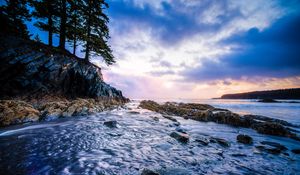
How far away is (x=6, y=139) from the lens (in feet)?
14.6

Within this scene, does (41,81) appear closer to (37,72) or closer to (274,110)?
(37,72)

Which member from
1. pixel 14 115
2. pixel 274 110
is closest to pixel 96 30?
pixel 14 115

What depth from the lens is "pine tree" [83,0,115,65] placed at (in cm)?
2048

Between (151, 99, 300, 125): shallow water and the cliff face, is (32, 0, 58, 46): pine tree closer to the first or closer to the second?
the cliff face

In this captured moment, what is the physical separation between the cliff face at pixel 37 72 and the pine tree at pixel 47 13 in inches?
169

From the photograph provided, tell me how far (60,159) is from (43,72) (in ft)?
42.7

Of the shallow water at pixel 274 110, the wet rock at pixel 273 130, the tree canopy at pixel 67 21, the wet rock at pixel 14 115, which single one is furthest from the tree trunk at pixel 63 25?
the shallow water at pixel 274 110

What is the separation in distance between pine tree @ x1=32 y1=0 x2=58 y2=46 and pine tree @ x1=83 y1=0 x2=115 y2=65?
3.86 meters

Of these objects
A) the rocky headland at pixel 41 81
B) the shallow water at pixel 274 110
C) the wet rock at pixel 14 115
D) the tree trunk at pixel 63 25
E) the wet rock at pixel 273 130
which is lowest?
the shallow water at pixel 274 110

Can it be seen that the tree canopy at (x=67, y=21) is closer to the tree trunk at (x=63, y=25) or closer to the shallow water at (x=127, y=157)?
the tree trunk at (x=63, y=25)

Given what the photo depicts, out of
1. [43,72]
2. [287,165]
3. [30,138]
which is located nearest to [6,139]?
[30,138]

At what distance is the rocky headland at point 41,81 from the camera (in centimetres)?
1019

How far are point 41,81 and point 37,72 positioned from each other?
90 centimetres

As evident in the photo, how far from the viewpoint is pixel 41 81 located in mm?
12812
